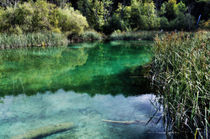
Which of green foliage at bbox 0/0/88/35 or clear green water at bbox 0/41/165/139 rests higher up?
green foliage at bbox 0/0/88/35

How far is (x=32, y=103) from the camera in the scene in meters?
4.41

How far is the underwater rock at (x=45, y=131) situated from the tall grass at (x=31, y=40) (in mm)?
12994

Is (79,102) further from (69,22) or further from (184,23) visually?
(184,23)

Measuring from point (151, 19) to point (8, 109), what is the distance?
2354 centimetres

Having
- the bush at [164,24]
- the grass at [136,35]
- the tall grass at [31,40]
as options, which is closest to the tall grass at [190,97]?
the tall grass at [31,40]

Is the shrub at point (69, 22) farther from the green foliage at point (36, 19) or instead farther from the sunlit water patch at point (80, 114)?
the sunlit water patch at point (80, 114)

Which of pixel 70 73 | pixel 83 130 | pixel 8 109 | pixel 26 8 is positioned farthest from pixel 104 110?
pixel 26 8

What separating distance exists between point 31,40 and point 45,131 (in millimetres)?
14207

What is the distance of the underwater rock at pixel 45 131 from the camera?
300cm

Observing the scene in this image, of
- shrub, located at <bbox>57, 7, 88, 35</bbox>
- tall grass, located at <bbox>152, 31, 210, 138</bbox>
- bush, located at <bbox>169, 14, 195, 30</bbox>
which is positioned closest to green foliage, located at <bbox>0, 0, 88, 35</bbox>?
shrub, located at <bbox>57, 7, 88, 35</bbox>

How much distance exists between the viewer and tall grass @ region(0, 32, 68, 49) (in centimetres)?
1458

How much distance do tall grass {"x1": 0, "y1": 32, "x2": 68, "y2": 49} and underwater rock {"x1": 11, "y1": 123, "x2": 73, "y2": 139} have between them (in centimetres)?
1299

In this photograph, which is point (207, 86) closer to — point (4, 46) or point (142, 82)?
point (142, 82)

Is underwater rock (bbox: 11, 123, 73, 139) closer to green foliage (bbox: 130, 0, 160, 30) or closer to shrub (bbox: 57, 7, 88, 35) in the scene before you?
shrub (bbox: 57, 7, 88, 35)
